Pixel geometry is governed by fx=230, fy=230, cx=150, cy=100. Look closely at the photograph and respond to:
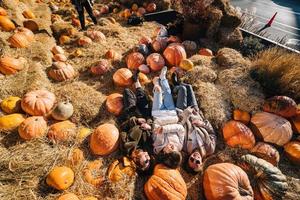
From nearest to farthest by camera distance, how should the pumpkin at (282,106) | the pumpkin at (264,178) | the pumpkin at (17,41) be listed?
the pumpkin at (264,178)
the pumpkin at (282,106)
the pumpkin at (17,41)

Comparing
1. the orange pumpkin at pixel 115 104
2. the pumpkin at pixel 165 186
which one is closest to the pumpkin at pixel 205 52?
the orange pumpkin at pixel 115 104

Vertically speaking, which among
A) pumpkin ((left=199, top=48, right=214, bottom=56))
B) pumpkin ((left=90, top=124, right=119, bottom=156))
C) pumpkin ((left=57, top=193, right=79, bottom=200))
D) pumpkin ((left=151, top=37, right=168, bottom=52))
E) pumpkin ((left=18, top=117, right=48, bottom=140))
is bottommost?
pumpkin ((left=57, top=193, right=79, bottom=200))

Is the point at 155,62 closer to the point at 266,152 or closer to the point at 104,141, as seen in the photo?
the point at 104,141

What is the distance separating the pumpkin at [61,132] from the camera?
3.75 meters

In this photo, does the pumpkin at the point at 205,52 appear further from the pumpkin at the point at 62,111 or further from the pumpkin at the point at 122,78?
the pumpkin at the point at 62,111

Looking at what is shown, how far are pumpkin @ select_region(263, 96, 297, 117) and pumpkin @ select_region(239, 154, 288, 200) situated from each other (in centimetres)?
119

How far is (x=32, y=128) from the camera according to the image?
12.1 feet

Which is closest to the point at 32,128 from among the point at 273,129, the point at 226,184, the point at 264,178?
the point at 226,184

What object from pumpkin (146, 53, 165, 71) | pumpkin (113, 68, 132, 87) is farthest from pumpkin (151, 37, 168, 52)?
pumpkin (113, 68, 132, 87)

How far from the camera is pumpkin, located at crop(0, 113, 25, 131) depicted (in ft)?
12.4

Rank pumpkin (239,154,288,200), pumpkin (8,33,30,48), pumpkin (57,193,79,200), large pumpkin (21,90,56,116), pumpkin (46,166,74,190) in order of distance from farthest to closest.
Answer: pumpkin (8,33,30,48) < large pumpkin (21,90,56,116) < pumpkin (239,154,288,200) < pumpkin (46,166,74,190) < pumpkin (57,193,79,200)

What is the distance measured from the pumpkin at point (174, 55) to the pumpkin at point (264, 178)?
2.94m

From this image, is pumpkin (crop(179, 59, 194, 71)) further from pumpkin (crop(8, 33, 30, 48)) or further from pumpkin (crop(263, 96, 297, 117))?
pumpkin (crop(8, 33, 30, 48))

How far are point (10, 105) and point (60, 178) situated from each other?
1.84 m
